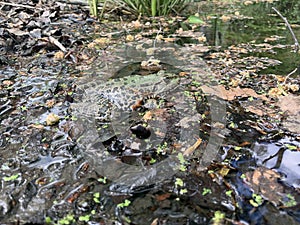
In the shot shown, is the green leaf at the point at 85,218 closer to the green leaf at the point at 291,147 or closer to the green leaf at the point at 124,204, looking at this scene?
the green leaf at the point at 124,204

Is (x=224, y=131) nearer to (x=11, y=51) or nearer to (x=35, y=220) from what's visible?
(x=35, y=220)

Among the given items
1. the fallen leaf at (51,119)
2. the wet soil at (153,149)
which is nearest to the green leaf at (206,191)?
the wet soil at (153,149)

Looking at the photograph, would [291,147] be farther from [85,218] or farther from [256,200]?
[85,218]

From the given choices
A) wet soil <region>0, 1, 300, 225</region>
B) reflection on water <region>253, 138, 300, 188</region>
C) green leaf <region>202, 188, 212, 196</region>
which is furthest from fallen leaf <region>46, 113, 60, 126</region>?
reflection on water <region>253, 138, 300, 188</region>

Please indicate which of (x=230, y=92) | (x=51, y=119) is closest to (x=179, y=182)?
(x=51, y=119)

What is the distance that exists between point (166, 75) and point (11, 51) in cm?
117

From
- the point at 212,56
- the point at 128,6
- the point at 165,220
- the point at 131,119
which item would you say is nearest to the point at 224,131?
the point at 131,119

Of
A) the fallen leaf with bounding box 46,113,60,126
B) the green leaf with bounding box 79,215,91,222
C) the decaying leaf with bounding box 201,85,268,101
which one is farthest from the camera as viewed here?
the decaying leaf with bounding box 201,85,268,101

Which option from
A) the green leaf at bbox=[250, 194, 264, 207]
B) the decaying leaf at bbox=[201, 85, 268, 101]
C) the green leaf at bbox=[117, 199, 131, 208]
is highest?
the decaying leaf at bbox=[201, 85, 268, 101]

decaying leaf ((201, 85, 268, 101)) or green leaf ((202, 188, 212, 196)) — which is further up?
decaying leaf ((201, 85, 268, 101))

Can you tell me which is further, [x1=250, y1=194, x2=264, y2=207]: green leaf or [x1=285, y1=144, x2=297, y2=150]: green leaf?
[x1=285, y1=144, x2=297, y2=150]: green leaf

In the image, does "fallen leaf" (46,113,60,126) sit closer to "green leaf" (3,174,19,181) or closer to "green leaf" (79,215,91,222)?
"green leaf" (3,174,19,181)

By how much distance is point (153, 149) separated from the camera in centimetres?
116

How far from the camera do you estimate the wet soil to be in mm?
900
